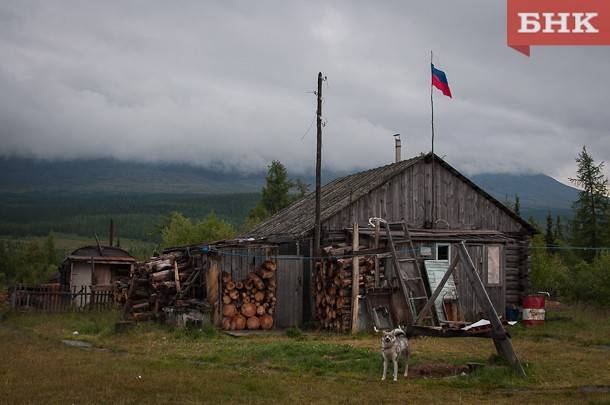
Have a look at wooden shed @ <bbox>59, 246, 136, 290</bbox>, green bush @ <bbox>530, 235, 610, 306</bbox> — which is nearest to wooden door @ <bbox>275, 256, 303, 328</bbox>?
Answer: green bush @ <bbox>530, 235, 610, 306</bbox>

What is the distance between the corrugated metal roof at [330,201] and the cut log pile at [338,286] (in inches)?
73.9

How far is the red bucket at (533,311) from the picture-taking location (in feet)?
87.1

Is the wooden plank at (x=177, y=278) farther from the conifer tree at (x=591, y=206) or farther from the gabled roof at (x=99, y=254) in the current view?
the conifer tree at (x=591, y=206)

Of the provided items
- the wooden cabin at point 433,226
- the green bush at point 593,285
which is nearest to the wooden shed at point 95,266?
the wooden cabin at point 433,226

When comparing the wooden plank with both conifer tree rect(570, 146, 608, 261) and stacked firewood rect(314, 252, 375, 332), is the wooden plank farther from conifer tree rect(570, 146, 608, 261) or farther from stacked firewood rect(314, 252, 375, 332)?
conifer tree rect(570, 146, 608, 261)

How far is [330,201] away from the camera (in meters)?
29.6

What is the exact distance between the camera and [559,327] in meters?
25.0

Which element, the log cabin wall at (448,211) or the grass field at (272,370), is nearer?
the grass field at (272,370)

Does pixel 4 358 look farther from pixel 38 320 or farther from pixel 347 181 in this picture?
pixel 347 181

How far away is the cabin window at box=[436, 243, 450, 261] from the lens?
27031mm

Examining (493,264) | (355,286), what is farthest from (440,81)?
(355,286)

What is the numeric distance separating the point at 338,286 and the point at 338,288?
7cm

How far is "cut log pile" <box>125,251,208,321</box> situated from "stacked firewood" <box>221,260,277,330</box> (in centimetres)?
119

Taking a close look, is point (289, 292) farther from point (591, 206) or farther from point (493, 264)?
point (591, 206)
